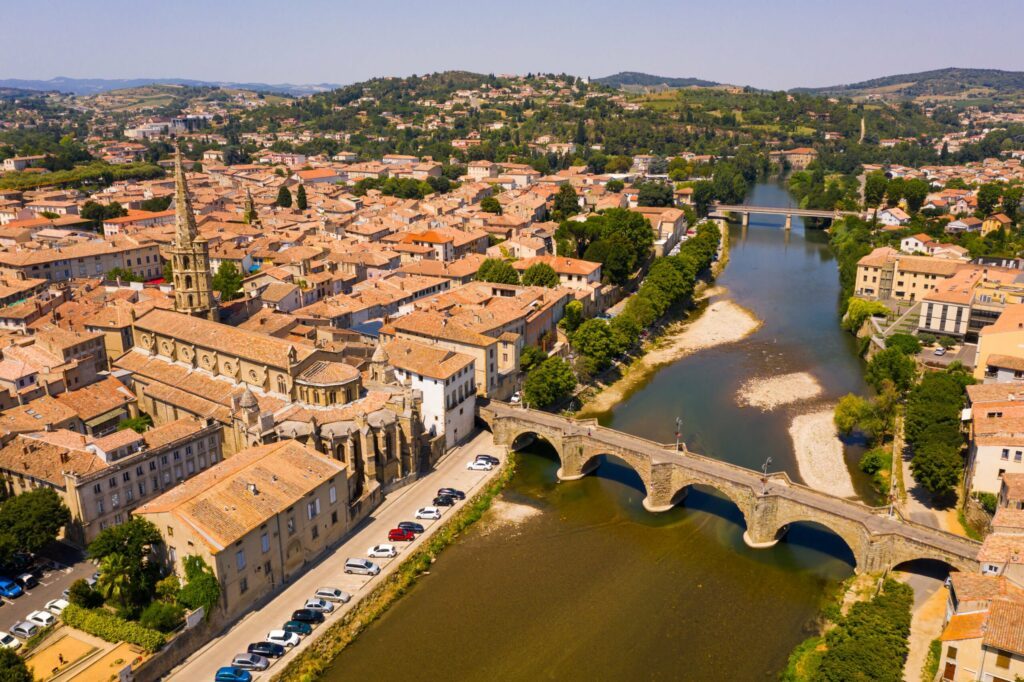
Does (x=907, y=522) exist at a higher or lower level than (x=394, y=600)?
higher

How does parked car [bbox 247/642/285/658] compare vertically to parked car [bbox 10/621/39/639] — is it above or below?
below

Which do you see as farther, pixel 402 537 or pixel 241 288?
pixel 241 288

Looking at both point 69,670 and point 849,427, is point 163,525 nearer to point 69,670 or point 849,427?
point 69,670

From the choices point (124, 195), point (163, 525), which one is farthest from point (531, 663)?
point (124, 195)

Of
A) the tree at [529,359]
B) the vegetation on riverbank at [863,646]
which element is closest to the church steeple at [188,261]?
the tree at [529,359]

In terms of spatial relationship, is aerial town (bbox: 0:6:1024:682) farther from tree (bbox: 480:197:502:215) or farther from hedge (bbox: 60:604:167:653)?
tree (bbox: 480:197:502:215)

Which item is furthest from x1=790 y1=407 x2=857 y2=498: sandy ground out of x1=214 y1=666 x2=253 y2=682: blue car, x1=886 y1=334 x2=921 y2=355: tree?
x1=214 y1=666 x2=253 y2=682: blue car
